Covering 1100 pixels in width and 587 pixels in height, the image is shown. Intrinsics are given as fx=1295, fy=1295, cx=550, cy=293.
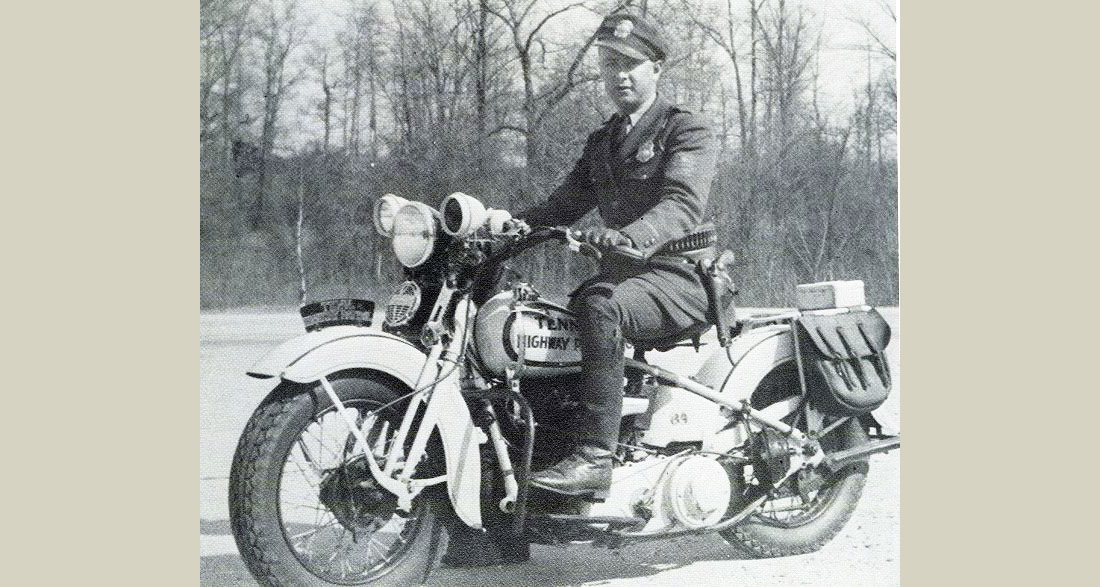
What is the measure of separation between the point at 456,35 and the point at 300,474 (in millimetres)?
1916

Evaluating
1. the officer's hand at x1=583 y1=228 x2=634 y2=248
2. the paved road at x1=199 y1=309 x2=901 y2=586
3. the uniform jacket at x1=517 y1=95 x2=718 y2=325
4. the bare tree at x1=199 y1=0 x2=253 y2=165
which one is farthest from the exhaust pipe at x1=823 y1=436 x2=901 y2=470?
the bare tree at x1=199 y1=0 x2=253 y2=165

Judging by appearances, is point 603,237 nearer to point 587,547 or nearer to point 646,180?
point 646,180

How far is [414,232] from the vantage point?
170 inches

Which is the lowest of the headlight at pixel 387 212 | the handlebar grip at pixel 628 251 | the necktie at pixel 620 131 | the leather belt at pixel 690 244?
the handlebar grip at pixel 628 251

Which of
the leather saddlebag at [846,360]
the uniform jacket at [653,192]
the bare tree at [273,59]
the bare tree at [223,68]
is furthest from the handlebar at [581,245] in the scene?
the bare tree at [223,68]

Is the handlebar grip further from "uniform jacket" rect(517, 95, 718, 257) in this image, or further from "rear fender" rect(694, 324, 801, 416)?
"rear fender" rect(694, 324, 801, 416)

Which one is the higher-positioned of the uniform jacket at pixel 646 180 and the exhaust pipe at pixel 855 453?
the uniform jacket at pixel 646 180

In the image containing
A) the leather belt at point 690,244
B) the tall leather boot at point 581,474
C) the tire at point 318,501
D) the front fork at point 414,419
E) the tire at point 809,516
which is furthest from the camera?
the tire at point 809,516

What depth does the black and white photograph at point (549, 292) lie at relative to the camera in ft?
14.0

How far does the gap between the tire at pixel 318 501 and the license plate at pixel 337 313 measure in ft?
0.77

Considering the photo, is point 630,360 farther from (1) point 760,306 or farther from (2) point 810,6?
(2) point 810,6

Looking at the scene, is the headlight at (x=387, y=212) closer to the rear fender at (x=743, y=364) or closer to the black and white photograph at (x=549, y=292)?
the black and white photograph at (x=549, y=292)

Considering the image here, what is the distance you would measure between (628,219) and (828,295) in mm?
937

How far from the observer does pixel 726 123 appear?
5297mm
